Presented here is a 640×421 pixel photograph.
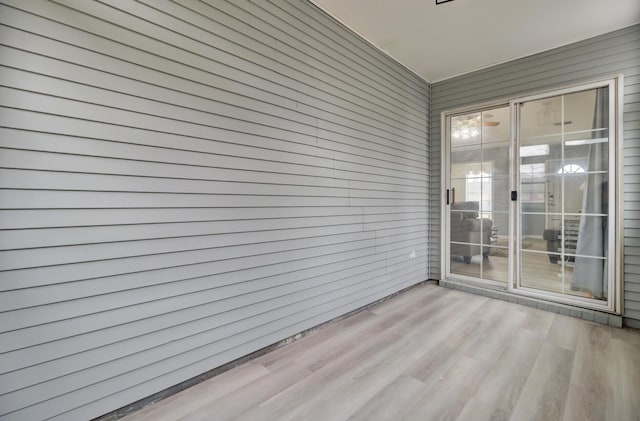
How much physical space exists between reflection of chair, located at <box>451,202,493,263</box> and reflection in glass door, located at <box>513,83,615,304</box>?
40 cm

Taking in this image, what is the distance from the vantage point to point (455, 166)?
13.3 ft

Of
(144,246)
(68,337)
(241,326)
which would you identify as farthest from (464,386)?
(68,337)

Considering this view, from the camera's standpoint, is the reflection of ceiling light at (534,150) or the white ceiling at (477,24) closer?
the white ceiling at (477,24)

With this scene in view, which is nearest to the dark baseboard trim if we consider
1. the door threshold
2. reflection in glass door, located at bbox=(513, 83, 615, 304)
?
the door threshold

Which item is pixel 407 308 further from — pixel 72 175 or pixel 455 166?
pixel 72 175

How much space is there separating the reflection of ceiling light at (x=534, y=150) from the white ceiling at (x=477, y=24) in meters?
1.12

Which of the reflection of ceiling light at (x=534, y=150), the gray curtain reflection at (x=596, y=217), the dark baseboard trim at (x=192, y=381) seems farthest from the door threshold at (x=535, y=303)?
the dark baseboard trim at (x=192, y=381)

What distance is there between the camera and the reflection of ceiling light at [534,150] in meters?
3.26

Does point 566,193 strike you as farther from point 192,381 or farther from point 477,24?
point 192,381

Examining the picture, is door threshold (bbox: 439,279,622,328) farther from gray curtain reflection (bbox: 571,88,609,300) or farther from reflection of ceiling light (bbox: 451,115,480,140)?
reflection of ceiling light (bbox: 451,115,480,140)

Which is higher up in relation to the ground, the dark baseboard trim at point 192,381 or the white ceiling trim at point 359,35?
the white ceiling trim at point 359,35

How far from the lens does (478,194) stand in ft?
12.5

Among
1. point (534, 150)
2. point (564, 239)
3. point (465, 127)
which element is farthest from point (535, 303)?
point (465, 127)

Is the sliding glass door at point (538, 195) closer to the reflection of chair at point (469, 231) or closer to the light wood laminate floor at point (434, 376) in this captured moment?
the reflection of chair at point (469, 231)
